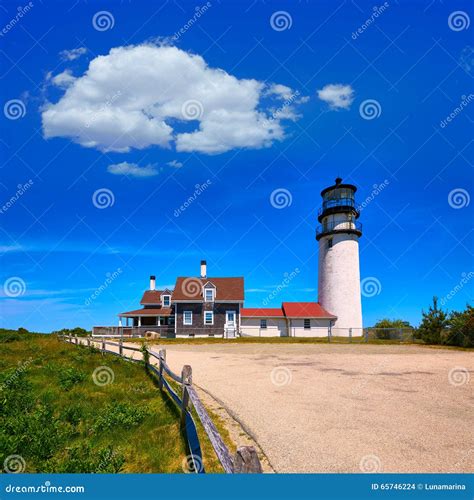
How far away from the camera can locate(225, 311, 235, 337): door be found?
37.2 m

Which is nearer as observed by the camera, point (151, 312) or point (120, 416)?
point (120, 416)

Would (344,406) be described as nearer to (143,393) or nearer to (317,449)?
(317,449)

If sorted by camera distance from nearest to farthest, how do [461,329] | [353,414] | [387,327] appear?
[353,414] < [461,329] < [387,327]

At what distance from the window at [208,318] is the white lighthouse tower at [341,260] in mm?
12312

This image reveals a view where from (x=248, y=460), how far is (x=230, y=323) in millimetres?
35005

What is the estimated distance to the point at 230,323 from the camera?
124ft

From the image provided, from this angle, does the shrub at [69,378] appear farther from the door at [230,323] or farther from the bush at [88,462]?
the door at [230,323]

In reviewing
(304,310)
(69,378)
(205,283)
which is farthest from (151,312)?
(69,378)

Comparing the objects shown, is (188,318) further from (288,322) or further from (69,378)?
(69,378)

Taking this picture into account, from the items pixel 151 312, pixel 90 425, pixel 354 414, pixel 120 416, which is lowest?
pixel 90 425

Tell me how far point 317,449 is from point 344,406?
2.97 m

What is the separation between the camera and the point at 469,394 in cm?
987

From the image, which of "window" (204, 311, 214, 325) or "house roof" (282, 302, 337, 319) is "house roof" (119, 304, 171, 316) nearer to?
"window" (204, 311, 214, 325)

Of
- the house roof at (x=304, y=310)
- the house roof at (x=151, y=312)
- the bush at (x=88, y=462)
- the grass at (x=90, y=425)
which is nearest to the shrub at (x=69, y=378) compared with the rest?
the grass at (x=90, y=425)
